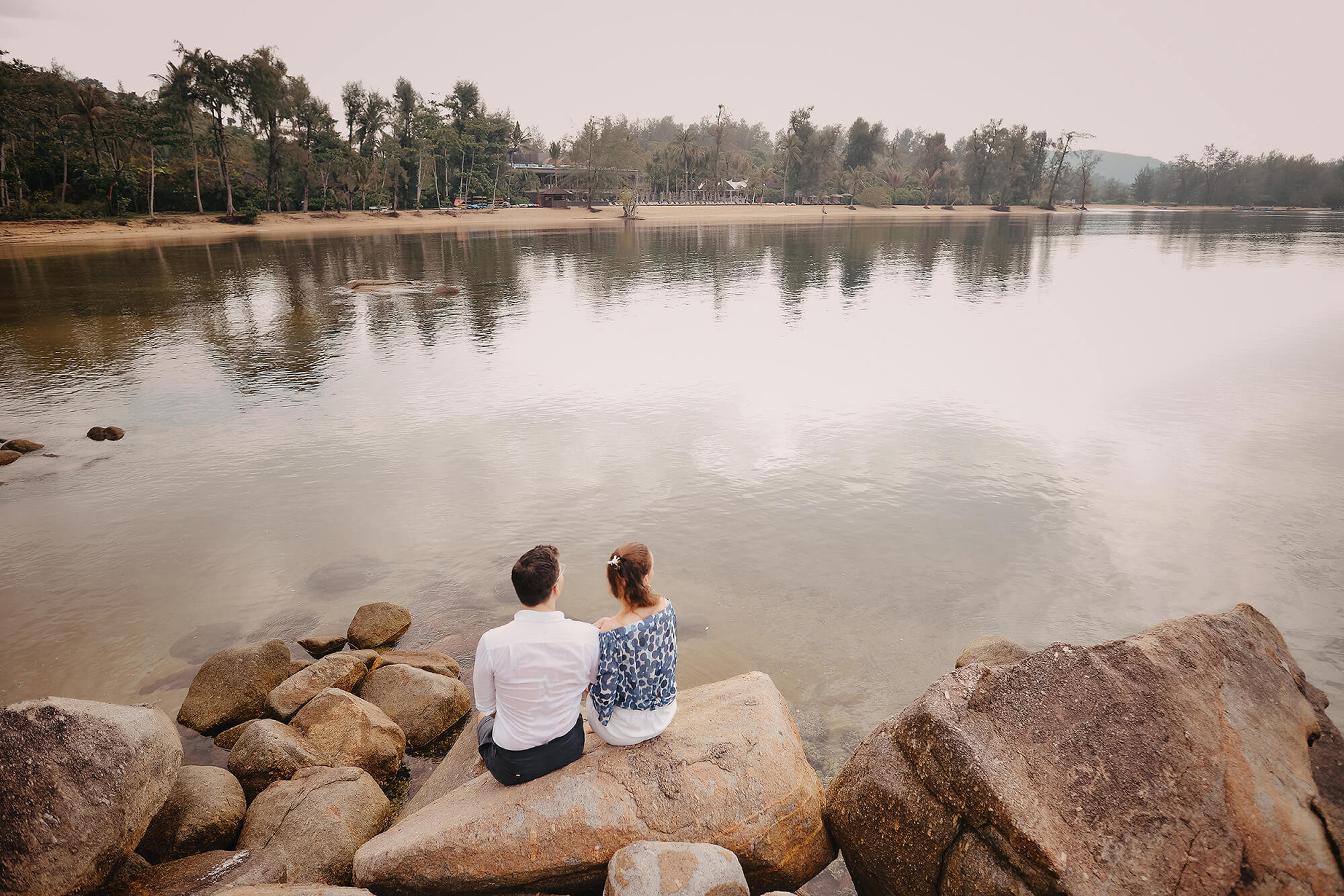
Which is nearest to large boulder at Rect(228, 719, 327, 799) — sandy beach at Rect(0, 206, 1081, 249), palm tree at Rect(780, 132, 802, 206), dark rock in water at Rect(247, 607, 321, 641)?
dark rock in water at Rect(247, 607, 321, 641)

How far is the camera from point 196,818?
4738mm

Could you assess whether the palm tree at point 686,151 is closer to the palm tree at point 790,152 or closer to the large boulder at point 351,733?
the palm tree at point 790,152

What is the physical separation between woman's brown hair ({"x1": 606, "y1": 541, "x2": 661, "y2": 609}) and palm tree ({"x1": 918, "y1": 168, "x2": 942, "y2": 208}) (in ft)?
458

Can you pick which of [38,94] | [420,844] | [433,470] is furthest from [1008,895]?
[38,94]

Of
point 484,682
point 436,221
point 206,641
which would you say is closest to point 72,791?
point 484,682

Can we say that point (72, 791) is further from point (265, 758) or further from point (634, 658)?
point (634, 658)

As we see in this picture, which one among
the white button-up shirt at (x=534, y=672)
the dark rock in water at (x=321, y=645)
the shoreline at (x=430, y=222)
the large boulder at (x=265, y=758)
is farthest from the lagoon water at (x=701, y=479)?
the shoreline at (x=430, y=222)

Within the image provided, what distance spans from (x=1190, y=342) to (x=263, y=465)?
83.9 ft

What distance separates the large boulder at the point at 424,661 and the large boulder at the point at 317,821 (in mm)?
1645

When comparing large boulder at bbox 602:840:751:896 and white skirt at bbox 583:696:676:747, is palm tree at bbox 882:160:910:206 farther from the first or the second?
large boulder at bbox 602:840:751:896

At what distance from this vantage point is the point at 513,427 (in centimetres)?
1471

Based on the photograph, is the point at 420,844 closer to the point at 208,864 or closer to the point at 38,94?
the point at 208,864

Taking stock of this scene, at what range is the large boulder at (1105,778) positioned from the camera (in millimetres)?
3467

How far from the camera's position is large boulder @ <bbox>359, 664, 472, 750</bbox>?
624cm
